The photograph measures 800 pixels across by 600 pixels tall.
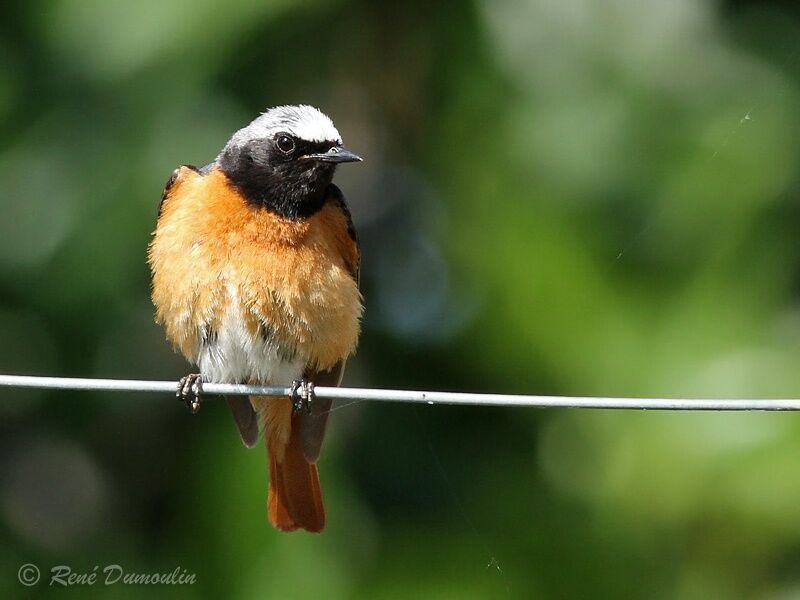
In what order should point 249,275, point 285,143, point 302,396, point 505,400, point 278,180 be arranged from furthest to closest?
point 285,143 → point 278,180 → point 302,396 → point 249,275 → point 505,400

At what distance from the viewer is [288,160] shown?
5.20m

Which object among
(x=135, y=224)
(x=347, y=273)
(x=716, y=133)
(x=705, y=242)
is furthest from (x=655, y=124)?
(x=135, y=224)

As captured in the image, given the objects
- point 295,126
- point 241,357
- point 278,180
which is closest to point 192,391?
point 241,357

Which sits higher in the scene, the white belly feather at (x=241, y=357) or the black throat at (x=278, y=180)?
the black throat at (x=278, y=180)

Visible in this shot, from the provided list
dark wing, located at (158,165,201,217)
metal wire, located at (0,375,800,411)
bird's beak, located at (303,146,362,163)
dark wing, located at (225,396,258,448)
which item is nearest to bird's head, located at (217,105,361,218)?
bird's beak, located at (303,146,362,163)

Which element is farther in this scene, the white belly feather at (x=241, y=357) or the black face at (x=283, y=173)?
the black face at (x=283, y=173)

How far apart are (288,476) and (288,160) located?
1225 millimetres

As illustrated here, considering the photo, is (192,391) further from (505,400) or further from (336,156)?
(505,400)

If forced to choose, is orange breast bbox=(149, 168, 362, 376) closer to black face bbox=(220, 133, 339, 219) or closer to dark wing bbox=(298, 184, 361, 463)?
black face bbox=(220, 133, 339, 219)

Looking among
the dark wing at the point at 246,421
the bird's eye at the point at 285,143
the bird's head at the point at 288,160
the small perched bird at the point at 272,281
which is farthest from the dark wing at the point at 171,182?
the dark wing at the point at 246,421

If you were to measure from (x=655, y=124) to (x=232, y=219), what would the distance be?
6.10ft

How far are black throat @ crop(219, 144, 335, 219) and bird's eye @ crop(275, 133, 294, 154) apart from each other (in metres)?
0.05

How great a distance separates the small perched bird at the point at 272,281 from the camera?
483 centimetres

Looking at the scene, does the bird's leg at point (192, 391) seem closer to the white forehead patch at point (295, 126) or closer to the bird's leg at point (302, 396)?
the bird's leg at point (302, 396)
